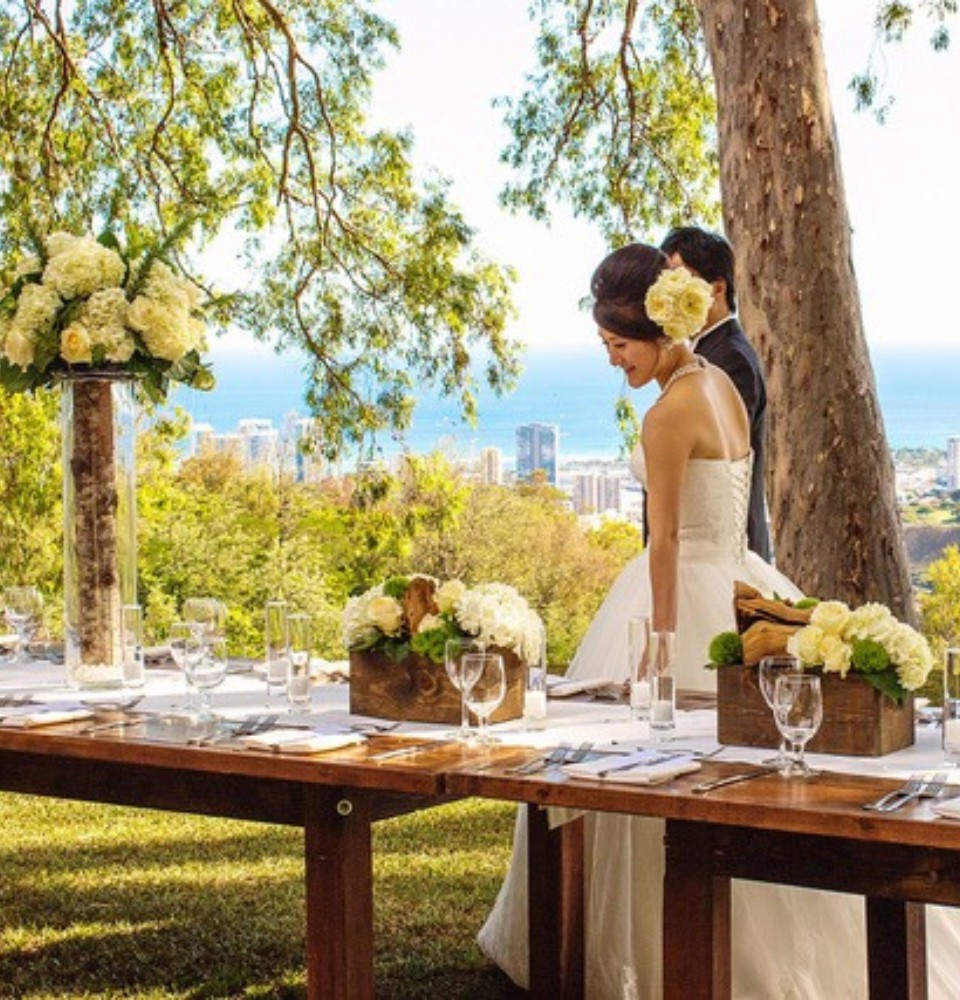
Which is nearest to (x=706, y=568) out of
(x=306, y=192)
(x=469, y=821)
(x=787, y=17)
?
(x=469, y=821)

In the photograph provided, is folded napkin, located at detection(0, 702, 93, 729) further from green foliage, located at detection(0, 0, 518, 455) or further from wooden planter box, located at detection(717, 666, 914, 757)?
green foliage, located at detection(0, 0, 518, 455)

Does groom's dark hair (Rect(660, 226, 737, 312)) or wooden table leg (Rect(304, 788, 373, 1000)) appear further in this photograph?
groom's dark hair (Rect(660, 226, 737, 312))

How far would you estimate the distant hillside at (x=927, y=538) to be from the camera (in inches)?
612

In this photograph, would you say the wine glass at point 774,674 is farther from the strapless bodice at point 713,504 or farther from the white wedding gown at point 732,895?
the strapless bodice at point 713,504

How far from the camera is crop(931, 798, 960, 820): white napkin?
8.14 ft

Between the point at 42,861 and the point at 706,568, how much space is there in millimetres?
2869

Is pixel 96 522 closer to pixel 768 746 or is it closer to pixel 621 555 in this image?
pixel 768 746

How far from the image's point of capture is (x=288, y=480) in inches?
537

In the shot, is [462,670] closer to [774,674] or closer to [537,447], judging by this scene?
[774,674]

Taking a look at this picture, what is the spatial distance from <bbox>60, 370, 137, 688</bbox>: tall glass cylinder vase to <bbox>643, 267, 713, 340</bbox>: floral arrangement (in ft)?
3.43

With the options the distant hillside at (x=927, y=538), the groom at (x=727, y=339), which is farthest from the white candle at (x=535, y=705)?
the distant hillside at (x=927, y=538)

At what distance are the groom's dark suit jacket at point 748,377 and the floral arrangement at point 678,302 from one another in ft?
3.72

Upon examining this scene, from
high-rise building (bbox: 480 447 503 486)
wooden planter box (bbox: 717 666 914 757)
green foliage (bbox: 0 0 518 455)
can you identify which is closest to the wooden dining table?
wooden planter box (bbox: 717 666 914 757)

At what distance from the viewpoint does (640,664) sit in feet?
10.7
